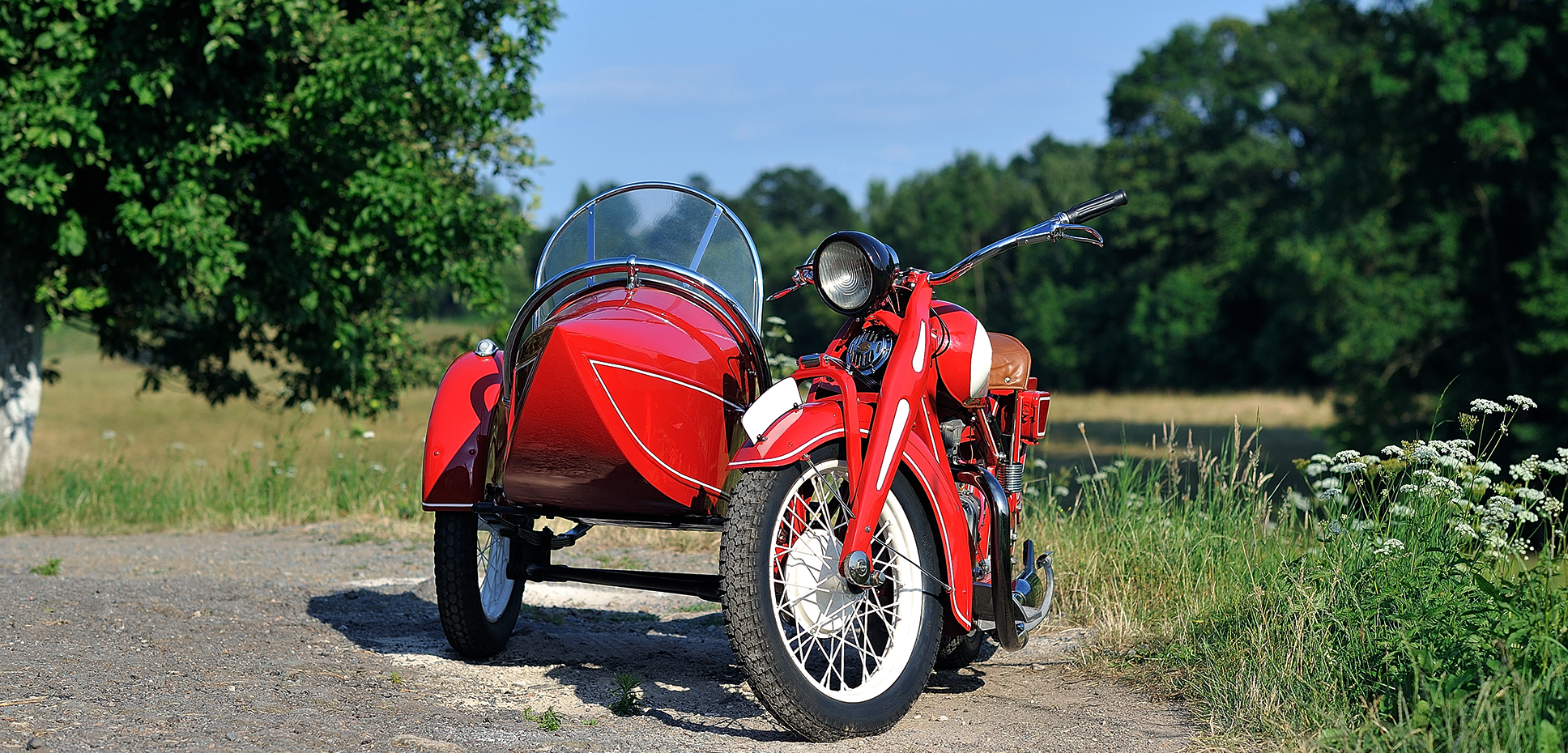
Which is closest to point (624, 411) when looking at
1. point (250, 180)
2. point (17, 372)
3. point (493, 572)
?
point (493, 572)

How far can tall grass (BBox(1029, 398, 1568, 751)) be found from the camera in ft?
10.7

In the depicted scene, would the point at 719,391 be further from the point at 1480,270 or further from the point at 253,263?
the point at 1480,270

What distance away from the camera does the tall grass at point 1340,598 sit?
326cm

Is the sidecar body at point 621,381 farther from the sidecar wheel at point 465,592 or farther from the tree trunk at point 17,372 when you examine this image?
the tree trunk at point 17,372

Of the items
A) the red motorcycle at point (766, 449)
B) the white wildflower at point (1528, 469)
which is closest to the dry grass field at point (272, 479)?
the white wildflower at point (1528, 469)

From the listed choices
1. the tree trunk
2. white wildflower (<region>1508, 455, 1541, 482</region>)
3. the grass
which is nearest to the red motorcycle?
the grass

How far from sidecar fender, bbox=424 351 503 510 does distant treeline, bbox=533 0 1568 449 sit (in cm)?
813

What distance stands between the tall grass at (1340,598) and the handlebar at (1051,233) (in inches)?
58.6

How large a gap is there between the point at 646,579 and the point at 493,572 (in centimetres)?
111

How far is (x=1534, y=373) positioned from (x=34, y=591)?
69.5 feet

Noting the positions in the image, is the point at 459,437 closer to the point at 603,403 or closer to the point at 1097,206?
the point at 603,403

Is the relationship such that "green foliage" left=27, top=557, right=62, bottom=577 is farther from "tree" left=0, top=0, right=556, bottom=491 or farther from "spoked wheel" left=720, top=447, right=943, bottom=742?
"spoked wheel" left=720, top=447, right=943, bottom=742

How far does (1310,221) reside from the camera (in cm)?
2772

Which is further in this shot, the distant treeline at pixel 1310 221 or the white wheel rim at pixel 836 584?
the distant treeline at pixel 1310 221
